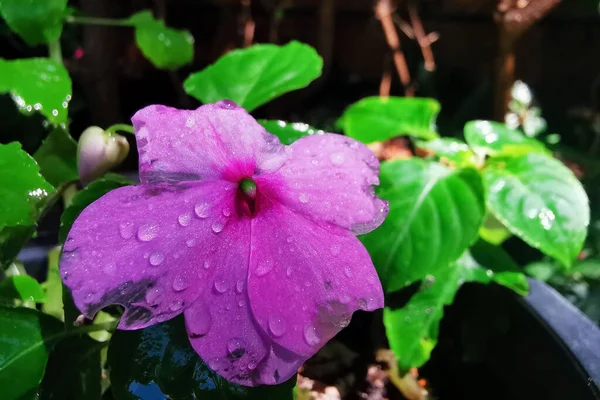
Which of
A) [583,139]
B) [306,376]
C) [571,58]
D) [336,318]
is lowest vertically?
[583,139]

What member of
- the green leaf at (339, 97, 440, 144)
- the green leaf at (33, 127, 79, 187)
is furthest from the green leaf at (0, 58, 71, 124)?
the green leaf at (339, 97, 440, 144)

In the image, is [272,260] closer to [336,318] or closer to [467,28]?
[336,318]

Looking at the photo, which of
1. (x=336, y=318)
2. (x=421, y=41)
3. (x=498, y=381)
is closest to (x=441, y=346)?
(x=498, y=381)

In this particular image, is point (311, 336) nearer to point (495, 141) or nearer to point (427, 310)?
point (427, 310)

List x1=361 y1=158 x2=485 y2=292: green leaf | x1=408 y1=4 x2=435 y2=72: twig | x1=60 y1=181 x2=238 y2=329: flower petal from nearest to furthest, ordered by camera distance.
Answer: x1=60 y1=181 x2=238 y2=329: flower petal → x1=361 y1=158 x2=485 y2=292: green leaf → x1=408 y1=4 x2=435 y2=72: twig

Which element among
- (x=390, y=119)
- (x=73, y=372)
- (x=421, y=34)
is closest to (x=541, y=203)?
(x=390, y=119)

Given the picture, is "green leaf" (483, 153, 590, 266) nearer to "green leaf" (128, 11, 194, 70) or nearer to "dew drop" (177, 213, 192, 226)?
"dew drop" (177, 213, 192, 226)
